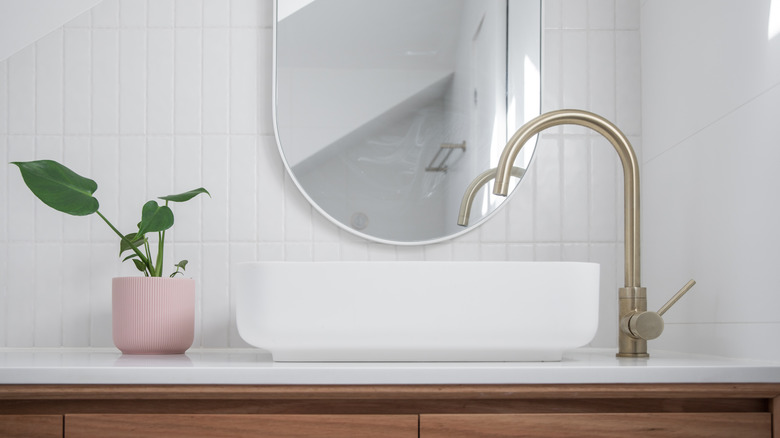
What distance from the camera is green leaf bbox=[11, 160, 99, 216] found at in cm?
115

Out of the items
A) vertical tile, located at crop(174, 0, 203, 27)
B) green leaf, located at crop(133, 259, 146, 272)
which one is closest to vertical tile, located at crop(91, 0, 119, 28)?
vertical tile, located at crop(174, 0, 203, 27)

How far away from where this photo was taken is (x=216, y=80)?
1450mm

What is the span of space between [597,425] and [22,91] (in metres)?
1.17

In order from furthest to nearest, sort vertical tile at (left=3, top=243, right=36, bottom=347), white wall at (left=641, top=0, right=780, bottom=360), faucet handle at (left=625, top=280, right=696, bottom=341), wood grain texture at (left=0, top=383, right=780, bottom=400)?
vertical tile at (left=3, top=243, right=36, bottom=347) → faucet handle at (left=625, top=280, right=696, bottom=341) → white wall at (left=641, top=0, right=780, bottom=360) → wood grain texture at (left=0, top=383, right=780, bottom=400)

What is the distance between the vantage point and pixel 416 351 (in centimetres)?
103

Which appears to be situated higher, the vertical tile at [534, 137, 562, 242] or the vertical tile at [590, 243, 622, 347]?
the vertical tile at [534, 137, 562, 242]

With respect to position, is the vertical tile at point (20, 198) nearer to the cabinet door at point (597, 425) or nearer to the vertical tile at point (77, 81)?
the vertical tile at point (77, 81)

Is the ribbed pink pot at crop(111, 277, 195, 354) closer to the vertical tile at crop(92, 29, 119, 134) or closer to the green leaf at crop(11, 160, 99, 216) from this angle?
the green leaf at crop(11, 160, 99, 216)

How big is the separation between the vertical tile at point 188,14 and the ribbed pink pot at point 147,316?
1.67ft

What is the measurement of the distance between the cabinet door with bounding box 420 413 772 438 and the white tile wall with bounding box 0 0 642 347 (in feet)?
1.71

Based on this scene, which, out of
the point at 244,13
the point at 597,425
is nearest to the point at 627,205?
the point at 597,425

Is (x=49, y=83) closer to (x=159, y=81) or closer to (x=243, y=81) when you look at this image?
(x=159, y=81)

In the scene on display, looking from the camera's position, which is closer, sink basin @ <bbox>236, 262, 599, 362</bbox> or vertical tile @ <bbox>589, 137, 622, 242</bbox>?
sink basin @ <bbox>236, 262, 599, 362</bbox>

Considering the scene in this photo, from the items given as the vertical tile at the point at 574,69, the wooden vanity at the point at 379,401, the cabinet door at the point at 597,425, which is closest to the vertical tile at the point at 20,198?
the wooden vanity at the point at 379,401
